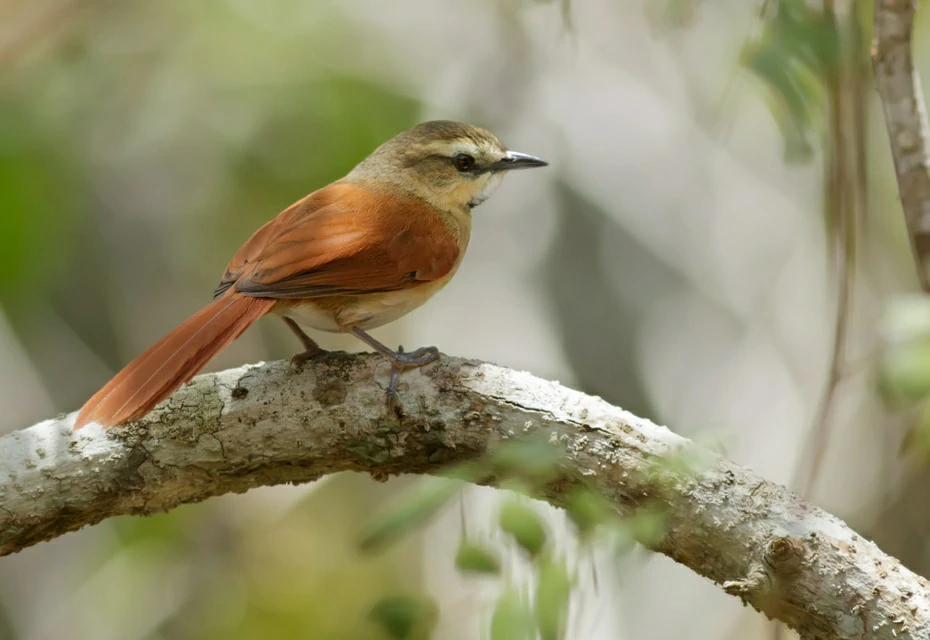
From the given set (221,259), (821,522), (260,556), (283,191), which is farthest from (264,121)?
(821,522)

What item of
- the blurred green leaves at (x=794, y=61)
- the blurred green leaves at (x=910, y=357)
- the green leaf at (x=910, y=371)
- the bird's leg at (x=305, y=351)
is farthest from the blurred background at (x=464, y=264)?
the green leaf at (x=910, y=371)

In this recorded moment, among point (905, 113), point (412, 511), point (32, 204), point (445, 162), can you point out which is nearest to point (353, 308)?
point (445, 162)

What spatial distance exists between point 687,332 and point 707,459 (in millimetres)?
3237

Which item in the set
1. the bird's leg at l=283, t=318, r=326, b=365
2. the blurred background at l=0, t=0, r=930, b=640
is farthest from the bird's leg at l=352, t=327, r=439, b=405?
the blurred background at l=0, t=0, r=930, b=640

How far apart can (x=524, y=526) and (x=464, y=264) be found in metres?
3.45

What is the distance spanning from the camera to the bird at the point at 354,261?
8.51 ft

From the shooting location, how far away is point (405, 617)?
187 centimetres

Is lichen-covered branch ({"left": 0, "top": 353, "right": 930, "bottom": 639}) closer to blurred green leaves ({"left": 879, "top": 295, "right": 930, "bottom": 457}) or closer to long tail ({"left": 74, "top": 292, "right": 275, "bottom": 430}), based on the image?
long tail ({"left": 74, "top": 292, "right": 275, "bottom": 430})

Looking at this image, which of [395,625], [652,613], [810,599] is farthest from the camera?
[652,613]

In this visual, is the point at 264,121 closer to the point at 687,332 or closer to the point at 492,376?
the point at 687,332

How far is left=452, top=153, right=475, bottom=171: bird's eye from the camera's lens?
379 cm

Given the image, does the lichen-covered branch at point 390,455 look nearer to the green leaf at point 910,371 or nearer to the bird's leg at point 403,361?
the bird's leg at point 403,361

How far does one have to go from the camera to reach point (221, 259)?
5.29 meters

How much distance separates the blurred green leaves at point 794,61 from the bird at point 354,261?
43.6 inches
